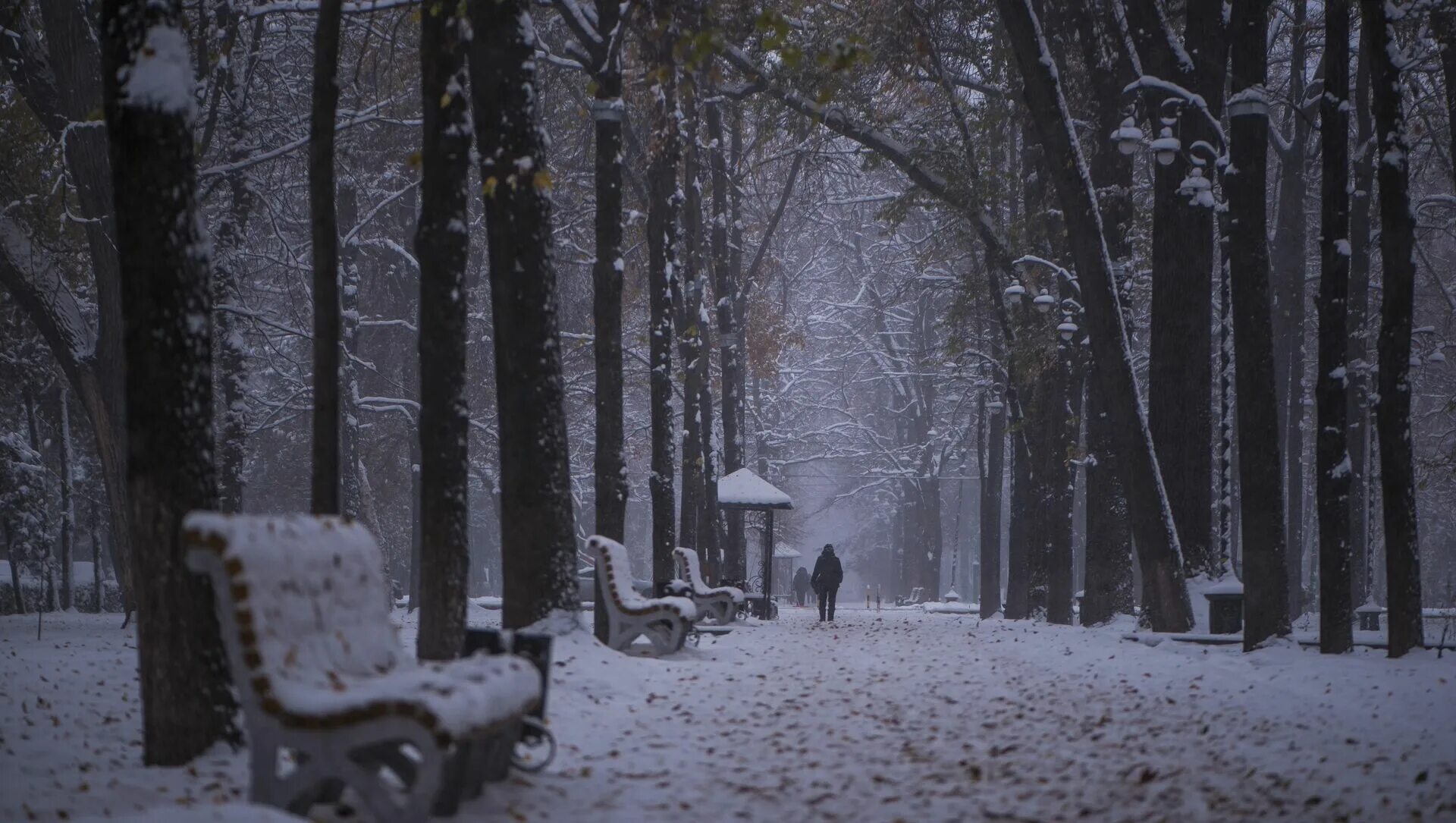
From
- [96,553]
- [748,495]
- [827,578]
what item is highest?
[748,495]

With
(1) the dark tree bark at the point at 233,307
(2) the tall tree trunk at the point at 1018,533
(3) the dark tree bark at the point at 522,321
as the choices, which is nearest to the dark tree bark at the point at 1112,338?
(3) the dark tree bark at the point at 522,321

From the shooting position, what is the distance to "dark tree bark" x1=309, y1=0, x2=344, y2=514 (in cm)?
858

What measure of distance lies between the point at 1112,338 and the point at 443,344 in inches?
389

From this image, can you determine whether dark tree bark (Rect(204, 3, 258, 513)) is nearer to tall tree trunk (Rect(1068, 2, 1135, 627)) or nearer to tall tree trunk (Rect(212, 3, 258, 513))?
tall tree trunk (Rect(212, 3, 258, 513))

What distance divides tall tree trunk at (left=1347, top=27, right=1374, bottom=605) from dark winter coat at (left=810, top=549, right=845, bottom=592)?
33.8ft

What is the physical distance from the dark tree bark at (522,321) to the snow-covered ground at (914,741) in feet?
2.44

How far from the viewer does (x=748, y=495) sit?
2670cm

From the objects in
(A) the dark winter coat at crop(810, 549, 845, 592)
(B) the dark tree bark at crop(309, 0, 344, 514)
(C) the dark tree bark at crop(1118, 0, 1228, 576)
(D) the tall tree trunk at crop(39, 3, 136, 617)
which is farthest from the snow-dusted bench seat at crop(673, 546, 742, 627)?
(B) the dark tree bark at crop(309, 0, 344, 514)

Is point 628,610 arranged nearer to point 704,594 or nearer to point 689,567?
point 689,567

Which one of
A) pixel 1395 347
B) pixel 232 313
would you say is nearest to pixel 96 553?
pixel 232 313

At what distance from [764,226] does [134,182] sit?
29382 millimetres

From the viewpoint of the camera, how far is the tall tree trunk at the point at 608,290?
1520cm

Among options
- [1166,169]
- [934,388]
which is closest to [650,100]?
[1166,169]

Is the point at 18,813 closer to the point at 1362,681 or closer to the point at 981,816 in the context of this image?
the point at 981,816
